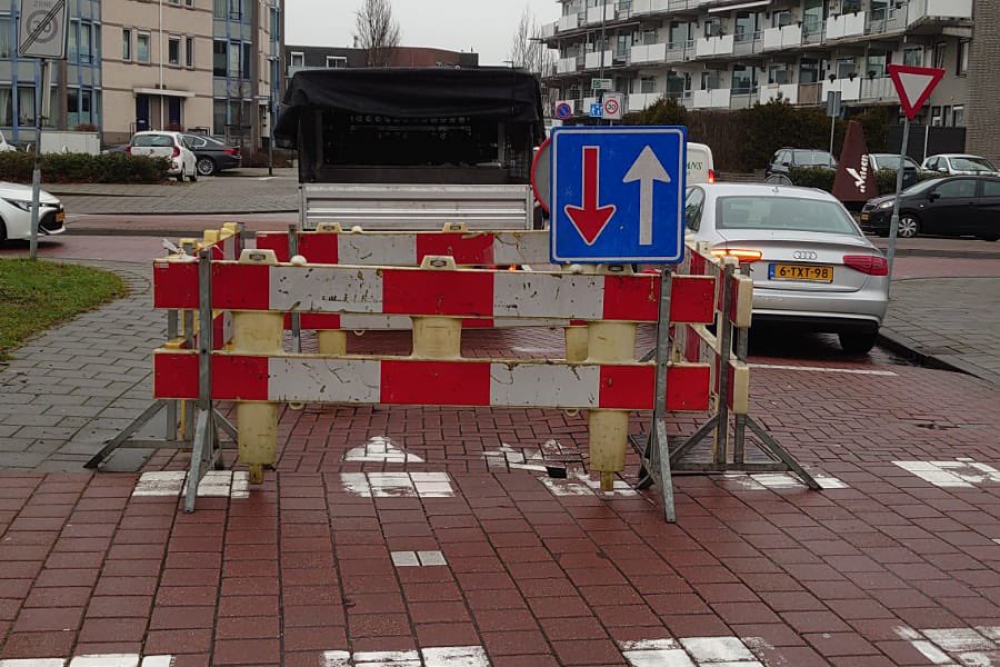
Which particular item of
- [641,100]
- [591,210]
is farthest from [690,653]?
[641,100]

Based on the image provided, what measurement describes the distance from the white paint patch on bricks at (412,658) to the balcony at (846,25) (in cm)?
6553

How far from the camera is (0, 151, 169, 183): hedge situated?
36.1 m

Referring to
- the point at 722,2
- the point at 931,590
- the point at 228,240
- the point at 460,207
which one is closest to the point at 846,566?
the point at 931,590

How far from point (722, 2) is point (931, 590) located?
7989cm

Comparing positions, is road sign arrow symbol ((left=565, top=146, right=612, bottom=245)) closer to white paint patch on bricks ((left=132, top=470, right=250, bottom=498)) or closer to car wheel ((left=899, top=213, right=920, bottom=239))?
white paint patch on bricks ((left=132, top=470, right=250, bottom=498))

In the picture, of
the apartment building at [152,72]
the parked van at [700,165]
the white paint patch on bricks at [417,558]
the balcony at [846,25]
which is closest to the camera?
the white paint patch on bricks at [417,558]

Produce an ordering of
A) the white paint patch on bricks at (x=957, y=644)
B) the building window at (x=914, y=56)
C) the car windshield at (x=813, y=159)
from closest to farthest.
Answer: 1. the white paint patch on bricks at (x=957, y=644)
2. the car windshield at (x=813, y=159)
3. the building window at (x=914, y=56)

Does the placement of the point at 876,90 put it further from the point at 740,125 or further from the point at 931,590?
the point at 931,590

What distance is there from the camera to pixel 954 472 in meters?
7.00

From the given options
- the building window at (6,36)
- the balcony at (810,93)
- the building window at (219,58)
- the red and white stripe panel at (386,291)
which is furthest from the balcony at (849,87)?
the red and white stripe panel at (386,291)

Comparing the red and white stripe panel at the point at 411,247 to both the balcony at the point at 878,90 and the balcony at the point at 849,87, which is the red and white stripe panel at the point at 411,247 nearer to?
the balcony at the point at 878,90

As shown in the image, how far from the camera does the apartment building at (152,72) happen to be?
2594 inches

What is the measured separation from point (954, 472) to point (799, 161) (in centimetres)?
3455

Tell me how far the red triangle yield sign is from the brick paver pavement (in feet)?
7.60
